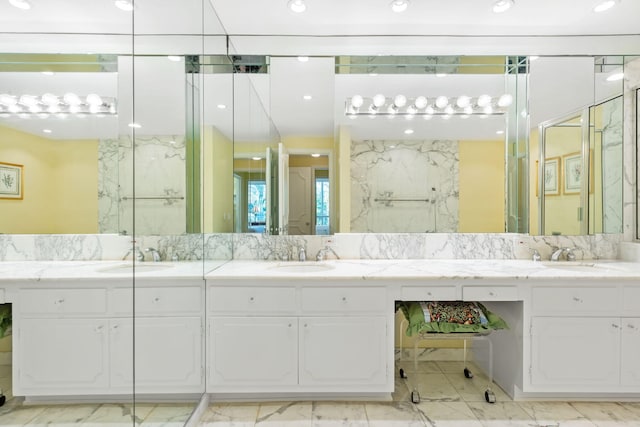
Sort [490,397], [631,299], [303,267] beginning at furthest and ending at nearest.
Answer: [303,267] < [490,397] < [631,299]

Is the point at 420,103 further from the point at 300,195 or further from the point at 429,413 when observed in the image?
the point at 429,413

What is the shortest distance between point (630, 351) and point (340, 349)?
1716 mm

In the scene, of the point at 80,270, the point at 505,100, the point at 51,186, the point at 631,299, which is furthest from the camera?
the point at 505,100

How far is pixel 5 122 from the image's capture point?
64 centimetres

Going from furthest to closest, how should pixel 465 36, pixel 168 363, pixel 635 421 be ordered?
pixel 465 36 < pixel 635 421 < pixel 168 363

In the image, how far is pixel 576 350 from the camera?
2.16 m

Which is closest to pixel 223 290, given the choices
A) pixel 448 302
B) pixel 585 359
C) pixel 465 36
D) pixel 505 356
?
pixel 448 302

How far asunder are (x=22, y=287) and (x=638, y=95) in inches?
146

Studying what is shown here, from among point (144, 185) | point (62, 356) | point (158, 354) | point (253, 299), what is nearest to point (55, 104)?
point (144, 185)

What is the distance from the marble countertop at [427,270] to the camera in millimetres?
2129

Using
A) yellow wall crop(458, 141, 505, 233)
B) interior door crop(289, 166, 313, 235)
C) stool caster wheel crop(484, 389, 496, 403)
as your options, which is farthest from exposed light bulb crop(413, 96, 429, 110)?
stool caster wheel crop(484, 389, 496, 403)

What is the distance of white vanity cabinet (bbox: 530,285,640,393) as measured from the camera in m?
2.14

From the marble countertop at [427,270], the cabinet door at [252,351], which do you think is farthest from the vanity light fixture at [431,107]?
the cabinet door at [252,351]

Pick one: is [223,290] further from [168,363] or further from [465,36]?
[465,36]
